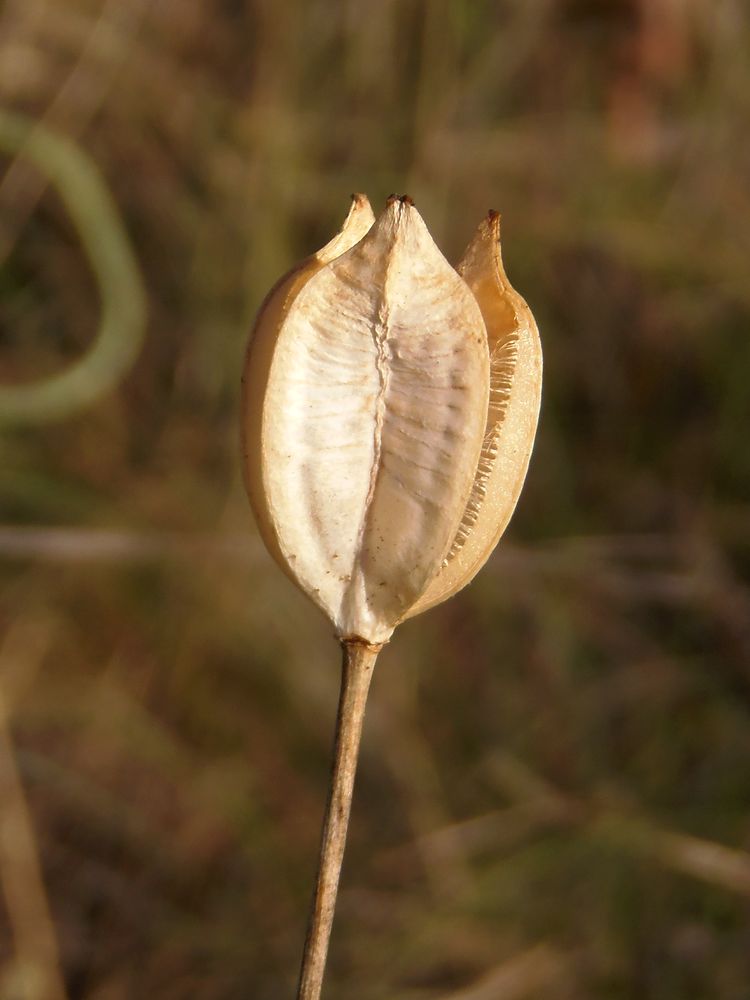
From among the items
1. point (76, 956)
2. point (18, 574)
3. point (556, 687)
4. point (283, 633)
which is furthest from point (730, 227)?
point (76, 956)

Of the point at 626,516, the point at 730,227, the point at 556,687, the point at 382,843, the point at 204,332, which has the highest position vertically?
the point at 730,227

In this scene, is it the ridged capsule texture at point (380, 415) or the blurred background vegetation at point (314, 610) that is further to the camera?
the blurred background vegetation at point (314, 610)

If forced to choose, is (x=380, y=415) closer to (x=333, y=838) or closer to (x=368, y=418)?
(x=368, y=418)

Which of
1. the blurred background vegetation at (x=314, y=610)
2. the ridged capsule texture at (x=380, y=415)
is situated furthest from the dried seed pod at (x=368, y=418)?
the blurred background vegetation at (x=314, y=610)

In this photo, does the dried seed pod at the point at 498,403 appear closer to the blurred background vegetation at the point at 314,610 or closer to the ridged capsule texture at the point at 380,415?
the ridged capsule texture at the point at 380,415

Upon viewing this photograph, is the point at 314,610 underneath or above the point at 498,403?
above

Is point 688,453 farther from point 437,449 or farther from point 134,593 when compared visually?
point 437,449

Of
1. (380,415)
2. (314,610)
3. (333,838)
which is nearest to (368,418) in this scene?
(380,415)

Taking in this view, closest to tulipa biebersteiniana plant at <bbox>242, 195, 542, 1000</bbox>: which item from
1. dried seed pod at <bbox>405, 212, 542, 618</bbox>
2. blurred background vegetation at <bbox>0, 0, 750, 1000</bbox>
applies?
dried seed pod at <bbox>405, 212, 542, 618</bbox>
